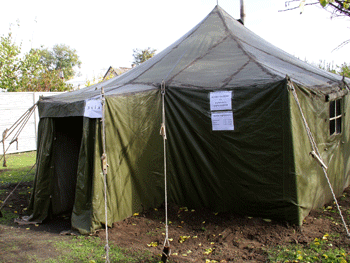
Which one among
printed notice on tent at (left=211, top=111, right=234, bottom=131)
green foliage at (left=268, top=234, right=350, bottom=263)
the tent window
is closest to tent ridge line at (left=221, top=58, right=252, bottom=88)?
printed notice on tent at (left=211, top=111, right=234, bottom=131)

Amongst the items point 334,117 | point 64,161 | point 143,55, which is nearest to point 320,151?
point 334,117

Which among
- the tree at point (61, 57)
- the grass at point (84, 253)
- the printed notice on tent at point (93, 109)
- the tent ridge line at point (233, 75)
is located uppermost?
the tree at point (61, 57)

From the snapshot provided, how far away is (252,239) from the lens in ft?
13.2

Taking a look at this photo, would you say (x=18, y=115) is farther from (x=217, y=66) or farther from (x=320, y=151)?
(x=320, y=151)

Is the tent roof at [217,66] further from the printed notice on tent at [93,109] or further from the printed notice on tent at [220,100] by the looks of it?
the printed notice on tent at [93,109]

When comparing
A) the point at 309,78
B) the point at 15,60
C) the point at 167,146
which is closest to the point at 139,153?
the point at 167,146

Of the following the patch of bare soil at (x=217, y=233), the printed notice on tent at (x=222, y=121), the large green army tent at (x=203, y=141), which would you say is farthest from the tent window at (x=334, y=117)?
the printed notice on tent at (x=222, y=121)

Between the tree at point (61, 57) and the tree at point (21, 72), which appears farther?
the tree at point (61, 57)

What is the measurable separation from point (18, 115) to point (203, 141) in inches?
366

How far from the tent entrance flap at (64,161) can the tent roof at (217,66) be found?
49cm

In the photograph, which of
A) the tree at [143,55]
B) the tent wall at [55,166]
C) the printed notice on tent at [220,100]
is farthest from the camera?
the tree at [143,55]

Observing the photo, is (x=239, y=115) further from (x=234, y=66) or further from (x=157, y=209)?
(x=157, y=209)

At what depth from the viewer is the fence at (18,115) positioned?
11.4 meters

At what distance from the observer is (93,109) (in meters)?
4.28
